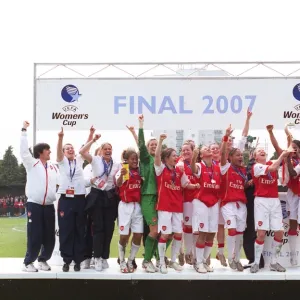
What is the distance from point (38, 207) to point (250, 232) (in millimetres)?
2565

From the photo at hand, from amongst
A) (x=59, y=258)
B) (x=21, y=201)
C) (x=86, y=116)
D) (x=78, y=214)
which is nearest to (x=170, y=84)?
(x=86, y=116)

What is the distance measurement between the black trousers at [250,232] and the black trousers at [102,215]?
5.27 ft

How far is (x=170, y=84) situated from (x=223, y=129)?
3.15 feet

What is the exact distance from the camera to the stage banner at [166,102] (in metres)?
7.02

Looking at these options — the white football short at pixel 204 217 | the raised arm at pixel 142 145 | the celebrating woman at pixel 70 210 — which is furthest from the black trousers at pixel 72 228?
the white football short at pixel 204 217

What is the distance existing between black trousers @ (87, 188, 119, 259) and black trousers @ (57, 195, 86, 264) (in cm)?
14

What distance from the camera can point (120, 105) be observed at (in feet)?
23.2

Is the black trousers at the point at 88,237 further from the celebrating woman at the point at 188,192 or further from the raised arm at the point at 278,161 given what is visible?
the raised arm at the point at 278,161

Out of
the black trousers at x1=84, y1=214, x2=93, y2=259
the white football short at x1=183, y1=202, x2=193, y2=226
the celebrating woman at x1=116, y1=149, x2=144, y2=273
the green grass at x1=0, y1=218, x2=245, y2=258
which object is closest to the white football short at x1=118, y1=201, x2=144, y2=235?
the celebrating woman at x1=116, y1=149, x2=144, y2=273

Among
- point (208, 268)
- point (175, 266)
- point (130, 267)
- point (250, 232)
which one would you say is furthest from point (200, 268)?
point (250, 232)

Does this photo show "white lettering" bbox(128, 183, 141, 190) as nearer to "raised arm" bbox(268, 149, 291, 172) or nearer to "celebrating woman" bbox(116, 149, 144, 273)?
"celebrating woman" bbox(116, 149, 144, 273)

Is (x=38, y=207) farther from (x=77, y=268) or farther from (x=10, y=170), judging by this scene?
(x=10, y=170)

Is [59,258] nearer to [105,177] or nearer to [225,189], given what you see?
[105,177]

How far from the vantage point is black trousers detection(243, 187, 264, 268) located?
20.3ft
